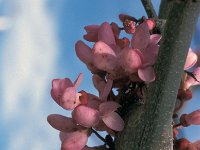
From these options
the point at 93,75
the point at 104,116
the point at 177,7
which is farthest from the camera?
the point at 93,75

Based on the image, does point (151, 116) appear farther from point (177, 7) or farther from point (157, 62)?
point (177, 7)

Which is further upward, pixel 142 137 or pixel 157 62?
pixel 157 62

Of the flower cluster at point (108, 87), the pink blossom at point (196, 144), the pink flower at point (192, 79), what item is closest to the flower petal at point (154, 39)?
the flower cluster at point (108, 87)

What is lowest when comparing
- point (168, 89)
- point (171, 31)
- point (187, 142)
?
point (187, 142)

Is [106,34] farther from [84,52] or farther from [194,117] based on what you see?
[194,117]

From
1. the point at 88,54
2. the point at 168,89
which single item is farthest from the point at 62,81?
the point at 168,89

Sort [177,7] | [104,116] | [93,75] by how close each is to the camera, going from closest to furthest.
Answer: [177,7] < [104,116] < [93,75]

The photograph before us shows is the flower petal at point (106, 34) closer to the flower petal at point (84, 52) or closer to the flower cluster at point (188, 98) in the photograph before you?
the flower petal at point (84, 52)
